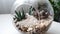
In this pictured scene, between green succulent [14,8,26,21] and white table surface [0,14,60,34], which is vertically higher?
green succulent [14,8,26,21]

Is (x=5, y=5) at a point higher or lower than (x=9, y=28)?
Result: higher

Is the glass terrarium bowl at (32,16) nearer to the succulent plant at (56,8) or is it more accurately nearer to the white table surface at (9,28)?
the white table surface at (9,28)

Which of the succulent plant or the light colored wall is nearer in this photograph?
the succulent plant

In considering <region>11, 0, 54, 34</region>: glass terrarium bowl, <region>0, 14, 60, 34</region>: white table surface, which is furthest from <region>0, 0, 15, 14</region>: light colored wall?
<region>11, 0, 54, 34</region>: glass terrarium bowl

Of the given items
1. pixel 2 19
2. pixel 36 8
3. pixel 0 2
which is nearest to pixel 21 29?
pixel 36 8

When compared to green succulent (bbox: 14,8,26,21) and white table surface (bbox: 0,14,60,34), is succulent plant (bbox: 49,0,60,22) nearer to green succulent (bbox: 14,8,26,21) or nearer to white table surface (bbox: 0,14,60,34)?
white table surface (bbox: 0,14,60,34)

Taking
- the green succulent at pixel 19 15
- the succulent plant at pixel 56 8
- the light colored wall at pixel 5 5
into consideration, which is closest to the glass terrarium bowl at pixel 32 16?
the green succulent at pixel 19 15

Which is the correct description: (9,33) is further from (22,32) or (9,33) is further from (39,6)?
(39,6)

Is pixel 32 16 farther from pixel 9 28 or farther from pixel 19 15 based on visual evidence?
pixel 9 28

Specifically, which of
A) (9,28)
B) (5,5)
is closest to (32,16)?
(9,28)
